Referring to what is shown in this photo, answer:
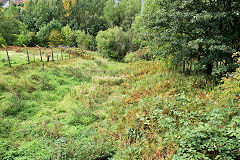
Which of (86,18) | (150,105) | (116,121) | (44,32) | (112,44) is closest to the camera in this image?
(150,105)

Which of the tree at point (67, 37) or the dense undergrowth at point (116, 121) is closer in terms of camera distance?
the dense undergrowth at point (116, 121)

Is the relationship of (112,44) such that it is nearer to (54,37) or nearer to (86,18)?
(54,37)

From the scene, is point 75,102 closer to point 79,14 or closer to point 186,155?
point 186,155

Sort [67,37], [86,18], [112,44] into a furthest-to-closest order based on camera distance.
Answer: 1. [86,18]
2. [67,37]
3. [112,44]

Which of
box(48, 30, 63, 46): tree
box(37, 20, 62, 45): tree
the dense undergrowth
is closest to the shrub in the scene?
box(48, 30, 63, 46): tree

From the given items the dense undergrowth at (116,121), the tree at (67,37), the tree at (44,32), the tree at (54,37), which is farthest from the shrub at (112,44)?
the dense undergrowth at (116,121)

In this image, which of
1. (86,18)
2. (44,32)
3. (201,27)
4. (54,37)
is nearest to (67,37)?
(54,37)

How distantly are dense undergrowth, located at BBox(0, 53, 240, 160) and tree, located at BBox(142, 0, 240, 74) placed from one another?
1.66 meters

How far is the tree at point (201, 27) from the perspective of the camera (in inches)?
285

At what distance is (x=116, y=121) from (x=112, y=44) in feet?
92.8

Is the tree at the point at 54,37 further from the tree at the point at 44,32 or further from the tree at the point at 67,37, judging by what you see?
the tree at the point at 67,37

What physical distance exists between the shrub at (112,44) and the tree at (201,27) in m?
23.4

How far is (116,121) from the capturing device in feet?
20.9

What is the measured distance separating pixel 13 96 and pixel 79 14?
66.2 meters
